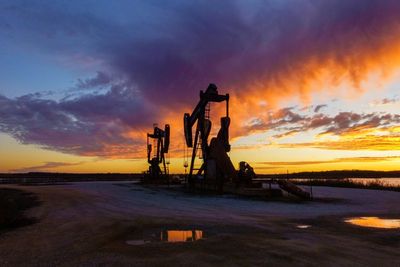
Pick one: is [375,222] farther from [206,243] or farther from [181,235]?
[206,243]

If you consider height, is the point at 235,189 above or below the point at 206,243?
above

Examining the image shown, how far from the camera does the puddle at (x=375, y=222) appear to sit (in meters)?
15.4

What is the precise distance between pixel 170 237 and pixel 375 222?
8.45 meters

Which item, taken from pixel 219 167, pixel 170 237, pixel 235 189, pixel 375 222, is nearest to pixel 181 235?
pixel 170 237

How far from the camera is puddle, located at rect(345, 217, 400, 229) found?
15359mm

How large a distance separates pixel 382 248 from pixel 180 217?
28.7ft

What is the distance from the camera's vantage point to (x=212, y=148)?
4056cm

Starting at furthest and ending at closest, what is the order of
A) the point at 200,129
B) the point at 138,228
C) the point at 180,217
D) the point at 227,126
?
the point at 200,129 → the point at 227,126 → the point at 180,217 → the point at 138,228

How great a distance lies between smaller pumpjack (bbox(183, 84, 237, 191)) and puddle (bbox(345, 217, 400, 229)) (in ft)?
62.2

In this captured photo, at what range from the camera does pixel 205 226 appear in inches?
590

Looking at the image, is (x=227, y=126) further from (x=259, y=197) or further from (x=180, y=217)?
(x=180, y=217)

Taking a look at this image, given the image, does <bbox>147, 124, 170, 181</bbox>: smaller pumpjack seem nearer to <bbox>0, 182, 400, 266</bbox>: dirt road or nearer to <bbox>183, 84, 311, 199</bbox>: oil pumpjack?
<bbox>183, 84, 311, 199</bbox>: oil pumpjack

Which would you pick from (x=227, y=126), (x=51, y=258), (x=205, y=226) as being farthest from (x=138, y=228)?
(x=227, y=126)

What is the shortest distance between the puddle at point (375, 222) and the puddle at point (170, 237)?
6.42 meters
